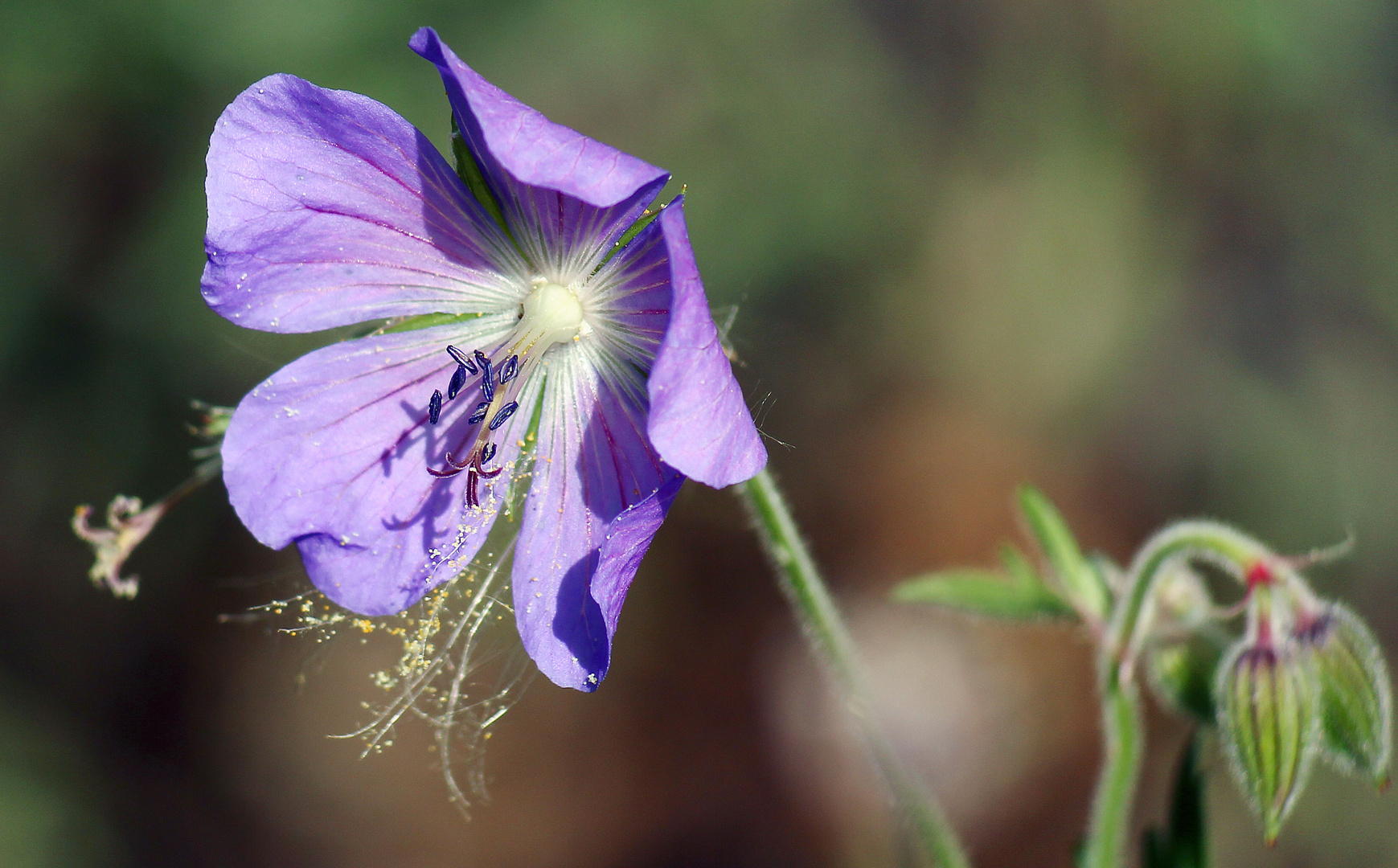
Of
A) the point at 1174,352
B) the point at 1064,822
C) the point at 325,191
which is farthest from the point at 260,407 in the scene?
the point at 1174,352

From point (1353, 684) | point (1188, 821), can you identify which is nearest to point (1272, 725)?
point (1353, 684)

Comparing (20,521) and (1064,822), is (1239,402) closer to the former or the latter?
(1064,822)

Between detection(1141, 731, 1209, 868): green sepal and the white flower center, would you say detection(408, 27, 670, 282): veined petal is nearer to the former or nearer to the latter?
the white flower center

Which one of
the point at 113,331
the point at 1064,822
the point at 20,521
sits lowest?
the point at 1064,822

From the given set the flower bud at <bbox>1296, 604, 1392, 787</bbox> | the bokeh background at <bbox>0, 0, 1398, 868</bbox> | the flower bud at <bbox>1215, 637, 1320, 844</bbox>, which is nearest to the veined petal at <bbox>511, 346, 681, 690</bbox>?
the flower bud at <bbox>1215, 637, 1320, 844</bbox>

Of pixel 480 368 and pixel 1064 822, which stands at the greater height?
pixel 480 368

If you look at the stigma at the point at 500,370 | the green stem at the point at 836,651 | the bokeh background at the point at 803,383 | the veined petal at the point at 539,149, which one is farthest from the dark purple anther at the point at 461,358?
the bokeh background at the point at 803,383
